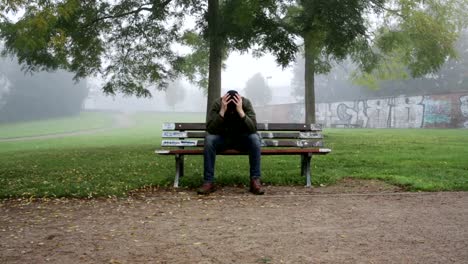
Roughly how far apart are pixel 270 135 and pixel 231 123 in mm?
818

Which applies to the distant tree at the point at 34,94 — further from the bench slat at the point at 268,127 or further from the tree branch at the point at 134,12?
the bench slat at the point at 268,127

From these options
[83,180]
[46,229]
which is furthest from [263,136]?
[46,229]

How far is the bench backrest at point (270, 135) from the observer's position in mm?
6320

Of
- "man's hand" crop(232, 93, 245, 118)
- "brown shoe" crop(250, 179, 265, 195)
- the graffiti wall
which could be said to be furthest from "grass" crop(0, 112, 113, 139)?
"brown shoe" crop(250, 179, 265, 195)

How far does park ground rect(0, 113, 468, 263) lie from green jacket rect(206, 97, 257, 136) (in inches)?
34.3

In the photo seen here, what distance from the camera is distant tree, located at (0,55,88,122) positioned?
168ft

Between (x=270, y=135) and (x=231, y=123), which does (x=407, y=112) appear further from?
(x=231, y=123)

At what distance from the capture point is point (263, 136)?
6.43 m

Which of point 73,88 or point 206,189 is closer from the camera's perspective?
point 206,189

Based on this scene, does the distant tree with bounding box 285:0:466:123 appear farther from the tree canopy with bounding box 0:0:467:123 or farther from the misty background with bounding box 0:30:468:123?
the misty background with bounding box 0:30:468:123

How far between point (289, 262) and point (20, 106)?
55874 mm

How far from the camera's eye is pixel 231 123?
5848mm

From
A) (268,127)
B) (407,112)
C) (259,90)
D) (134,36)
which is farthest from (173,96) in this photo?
(268,127)

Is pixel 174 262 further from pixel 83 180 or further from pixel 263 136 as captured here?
pixel 83 180
